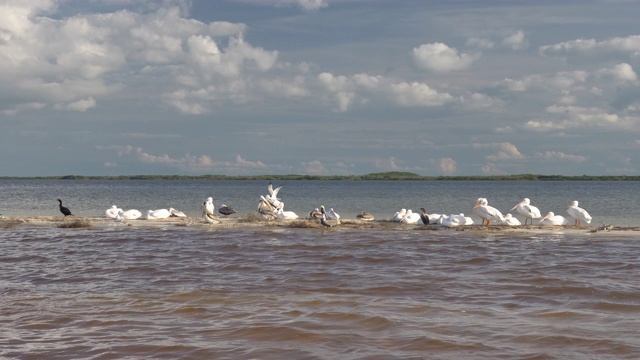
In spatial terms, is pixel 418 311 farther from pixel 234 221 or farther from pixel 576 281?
pixel 234 221

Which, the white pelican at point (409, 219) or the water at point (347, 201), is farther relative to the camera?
the water at point (347, 201)

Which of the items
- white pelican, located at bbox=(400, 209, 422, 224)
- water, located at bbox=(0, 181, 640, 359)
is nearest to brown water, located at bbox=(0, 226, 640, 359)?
water, located at bbox=(0, 181, 640, 359)

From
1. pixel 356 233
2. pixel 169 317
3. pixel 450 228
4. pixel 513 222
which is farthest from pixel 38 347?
pixel 513 222

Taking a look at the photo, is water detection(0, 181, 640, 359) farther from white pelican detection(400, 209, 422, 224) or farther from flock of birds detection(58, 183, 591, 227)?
white pelican detection(400, 209, 422, 224)

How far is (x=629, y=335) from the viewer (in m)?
8.94

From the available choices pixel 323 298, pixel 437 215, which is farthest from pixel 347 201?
pixel 323 298

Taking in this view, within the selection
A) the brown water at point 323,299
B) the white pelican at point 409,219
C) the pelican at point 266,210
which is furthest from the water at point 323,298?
the pelican at point 266,210

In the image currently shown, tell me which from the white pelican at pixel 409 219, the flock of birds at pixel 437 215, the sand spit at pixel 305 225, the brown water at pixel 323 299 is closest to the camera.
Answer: the brown water at pixel 323 299

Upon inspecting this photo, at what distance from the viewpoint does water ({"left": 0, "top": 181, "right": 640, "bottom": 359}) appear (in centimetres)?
851

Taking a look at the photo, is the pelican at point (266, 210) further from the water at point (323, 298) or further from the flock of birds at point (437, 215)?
the water at point (323, 298)

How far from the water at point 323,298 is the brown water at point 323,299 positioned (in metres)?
0.03

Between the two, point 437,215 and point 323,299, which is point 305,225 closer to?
point 437,215

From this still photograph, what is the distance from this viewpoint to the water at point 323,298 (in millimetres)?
8508

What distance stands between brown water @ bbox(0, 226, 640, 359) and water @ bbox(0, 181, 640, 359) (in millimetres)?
32
